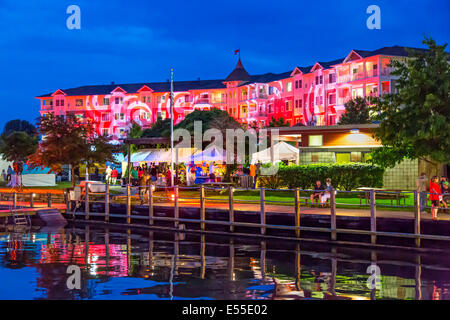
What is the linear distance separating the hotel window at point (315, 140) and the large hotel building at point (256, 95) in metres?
28.2

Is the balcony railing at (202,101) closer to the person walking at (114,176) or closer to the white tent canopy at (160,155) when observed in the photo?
the person walking at (114,176)

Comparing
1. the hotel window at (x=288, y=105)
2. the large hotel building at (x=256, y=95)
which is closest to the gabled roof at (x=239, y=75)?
the large hotel building at (x=256, y=95)

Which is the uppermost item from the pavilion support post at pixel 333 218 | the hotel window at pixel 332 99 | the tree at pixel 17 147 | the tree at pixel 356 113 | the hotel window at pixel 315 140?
the hotel window at pixel 332 99

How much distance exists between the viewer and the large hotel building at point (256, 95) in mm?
75000

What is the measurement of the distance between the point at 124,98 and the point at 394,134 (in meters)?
91.5

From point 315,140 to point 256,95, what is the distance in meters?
57.7

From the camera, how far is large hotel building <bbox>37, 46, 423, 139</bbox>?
75000 millimetres

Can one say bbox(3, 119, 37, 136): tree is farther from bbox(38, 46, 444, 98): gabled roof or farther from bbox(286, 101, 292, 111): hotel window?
bbox(286, 101, 292, 111): hotel window

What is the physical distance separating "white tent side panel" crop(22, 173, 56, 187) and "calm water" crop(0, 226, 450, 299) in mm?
32761

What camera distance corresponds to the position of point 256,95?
318ft

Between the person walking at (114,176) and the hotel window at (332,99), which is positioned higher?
the hotel window at (332,99)

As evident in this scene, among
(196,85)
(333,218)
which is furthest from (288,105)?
(333,218)

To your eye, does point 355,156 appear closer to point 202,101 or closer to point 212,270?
point 212,270
